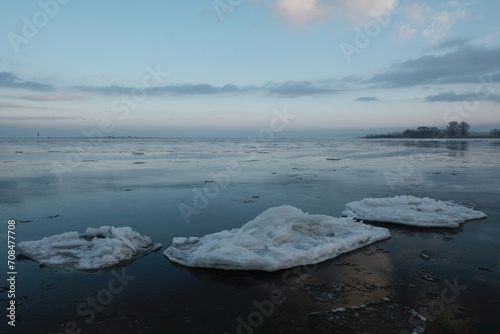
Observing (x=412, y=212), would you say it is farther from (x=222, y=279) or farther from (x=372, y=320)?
(x=222, y=279)

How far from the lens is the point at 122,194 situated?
1355 cm

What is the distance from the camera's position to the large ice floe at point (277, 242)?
22.5ft

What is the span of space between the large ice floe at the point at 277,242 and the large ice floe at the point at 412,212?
4.56 ft


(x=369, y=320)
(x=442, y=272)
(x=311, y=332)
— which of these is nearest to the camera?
(x=311, y=332)

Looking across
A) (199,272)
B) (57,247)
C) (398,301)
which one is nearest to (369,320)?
(398,301)

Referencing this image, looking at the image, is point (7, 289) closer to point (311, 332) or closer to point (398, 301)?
point (311, 332)

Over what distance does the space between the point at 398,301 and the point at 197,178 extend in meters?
14.1

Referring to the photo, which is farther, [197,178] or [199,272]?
[197,178]

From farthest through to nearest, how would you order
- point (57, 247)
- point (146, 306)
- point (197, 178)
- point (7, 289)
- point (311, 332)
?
point (197, 178)
point (57, 247)
point (7, 289)
point (146, 306)
point (311, 332)

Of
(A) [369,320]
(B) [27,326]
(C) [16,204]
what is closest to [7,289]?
(B) [27,326]
